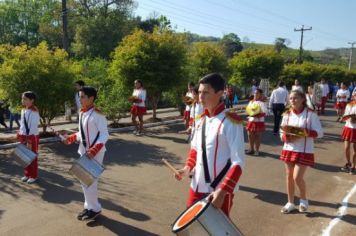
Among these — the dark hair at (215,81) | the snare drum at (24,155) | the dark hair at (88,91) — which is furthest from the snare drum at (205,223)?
the snare drum at (24,155)

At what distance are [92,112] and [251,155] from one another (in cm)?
609

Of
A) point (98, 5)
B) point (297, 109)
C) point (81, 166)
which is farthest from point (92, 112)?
point (98, 5)

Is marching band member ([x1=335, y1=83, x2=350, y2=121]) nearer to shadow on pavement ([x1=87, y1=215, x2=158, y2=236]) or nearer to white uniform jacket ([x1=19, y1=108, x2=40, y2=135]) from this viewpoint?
Answer: white uniform jacket ([x1=19, y1=108, x2=40, y2=135])

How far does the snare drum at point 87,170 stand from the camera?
5.50m

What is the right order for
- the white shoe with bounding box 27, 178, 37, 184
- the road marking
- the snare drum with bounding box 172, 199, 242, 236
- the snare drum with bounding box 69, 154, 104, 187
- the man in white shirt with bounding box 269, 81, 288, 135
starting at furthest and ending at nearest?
the man in white shirt with bounding box 269, 81, 288, 135 < the white shoe with bounding box 27, 178, 37, 184 < the road marking < the snare drum with bounding box 69, 154, 104, 187 < the snare drum with bounding box 172, 199, 242, 236

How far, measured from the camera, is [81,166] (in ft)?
18.1

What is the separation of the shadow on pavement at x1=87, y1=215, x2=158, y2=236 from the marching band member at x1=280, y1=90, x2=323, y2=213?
8.12 feet

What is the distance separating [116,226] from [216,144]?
2779 millimetres

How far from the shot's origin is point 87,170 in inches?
217

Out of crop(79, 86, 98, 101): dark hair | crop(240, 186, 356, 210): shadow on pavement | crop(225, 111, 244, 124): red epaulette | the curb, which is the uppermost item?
crop(79, 86, 98, 101): dark hair

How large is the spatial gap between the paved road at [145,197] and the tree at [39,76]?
5.25ft

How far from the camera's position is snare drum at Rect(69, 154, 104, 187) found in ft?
18.0

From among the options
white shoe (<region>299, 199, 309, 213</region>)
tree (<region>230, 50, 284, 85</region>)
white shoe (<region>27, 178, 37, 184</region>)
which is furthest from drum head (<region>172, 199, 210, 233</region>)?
tree (<region>230, 50, 284, 85</region>)

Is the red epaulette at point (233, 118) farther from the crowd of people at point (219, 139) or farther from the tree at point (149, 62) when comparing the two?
the tree at point (149, 62)
